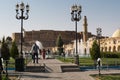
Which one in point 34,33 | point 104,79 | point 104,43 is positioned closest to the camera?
point 104,79

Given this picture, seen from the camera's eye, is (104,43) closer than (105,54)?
No

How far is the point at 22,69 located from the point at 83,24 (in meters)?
68.8

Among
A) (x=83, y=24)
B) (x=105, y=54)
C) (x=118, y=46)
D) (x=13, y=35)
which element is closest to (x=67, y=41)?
(x=13, y=35)

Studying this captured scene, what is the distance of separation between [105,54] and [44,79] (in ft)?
130

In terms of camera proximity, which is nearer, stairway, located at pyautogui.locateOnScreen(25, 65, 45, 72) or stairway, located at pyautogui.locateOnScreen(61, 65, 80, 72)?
stairway, located at pyautogui.locateOnScreen(25, 65, 45, 72)

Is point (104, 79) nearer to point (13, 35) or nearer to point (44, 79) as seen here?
point (44, 79)

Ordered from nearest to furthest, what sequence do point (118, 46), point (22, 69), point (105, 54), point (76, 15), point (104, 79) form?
point (104, 79), point (22, 69), point (76, 15), point (105, 54), point (118, 46)

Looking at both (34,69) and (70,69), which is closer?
(34,69)

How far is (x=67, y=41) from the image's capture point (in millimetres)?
147500

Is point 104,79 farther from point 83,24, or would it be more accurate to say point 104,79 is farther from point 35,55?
point 83,24

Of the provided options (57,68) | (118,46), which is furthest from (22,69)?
(118,46)

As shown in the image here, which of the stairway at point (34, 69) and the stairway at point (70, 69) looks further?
→ the stairway at point (70, 69)

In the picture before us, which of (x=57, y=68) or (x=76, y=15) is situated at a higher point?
(x=76, y=15)

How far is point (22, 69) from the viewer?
20.2m
